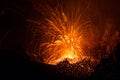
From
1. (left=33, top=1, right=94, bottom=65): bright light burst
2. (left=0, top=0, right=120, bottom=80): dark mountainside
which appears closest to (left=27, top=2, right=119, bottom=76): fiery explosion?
(left=33, top=1, right=94, bottom=65): bright light burst

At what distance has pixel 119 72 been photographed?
351 inches

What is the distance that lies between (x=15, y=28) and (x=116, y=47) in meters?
5.28

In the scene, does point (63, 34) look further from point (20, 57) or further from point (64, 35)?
point (20, 57)

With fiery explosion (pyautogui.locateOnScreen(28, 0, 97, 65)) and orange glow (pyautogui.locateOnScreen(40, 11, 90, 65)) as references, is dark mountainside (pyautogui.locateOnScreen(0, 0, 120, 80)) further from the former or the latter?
orange glow (pyautogui.locateOnScreen(40, 11, 90, 65))

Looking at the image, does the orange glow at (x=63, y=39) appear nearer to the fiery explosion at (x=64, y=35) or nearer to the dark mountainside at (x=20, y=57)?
the fiery explosion at (x=64, y=35)

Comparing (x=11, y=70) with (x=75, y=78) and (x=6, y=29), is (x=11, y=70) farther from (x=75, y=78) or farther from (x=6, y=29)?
(x=6, y=29)

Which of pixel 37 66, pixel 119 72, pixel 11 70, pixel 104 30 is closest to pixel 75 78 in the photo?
pixel 37 66

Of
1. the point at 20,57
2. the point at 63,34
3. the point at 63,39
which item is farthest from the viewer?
the point at 63,39

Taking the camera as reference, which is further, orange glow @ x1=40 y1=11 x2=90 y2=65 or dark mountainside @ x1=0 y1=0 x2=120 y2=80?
orange glow @ x1=40 y1=11 x2=90 y2=65

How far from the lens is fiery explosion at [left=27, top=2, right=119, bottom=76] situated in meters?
12.9

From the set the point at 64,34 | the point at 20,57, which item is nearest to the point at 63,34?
the point at 64,34

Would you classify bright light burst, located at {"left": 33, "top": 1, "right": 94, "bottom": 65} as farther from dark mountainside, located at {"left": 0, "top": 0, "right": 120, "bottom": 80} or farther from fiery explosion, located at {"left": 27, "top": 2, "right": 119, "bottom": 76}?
dark mountainside, located at {"left": 0, "top": 0, "right": 120, "bottom": 80}

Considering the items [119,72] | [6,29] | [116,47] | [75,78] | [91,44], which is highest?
[6,29]

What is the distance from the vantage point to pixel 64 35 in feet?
42.2
